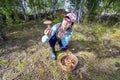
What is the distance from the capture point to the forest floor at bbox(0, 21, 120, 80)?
264cm

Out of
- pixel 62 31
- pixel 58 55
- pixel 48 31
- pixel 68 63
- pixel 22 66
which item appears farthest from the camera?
pixel 58 55

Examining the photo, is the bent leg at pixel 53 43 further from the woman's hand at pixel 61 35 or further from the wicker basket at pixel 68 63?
the wicker basket at pixel 68 63

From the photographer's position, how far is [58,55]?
9.87 ft

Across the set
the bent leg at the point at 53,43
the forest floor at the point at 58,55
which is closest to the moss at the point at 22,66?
the forest floor at the point at 58,55

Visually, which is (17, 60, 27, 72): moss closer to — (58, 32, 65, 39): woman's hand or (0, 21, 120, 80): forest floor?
(0, 21, 120, 80): forest floor

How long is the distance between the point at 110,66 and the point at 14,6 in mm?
2665

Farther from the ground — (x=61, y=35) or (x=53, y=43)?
(x=61, y=35)

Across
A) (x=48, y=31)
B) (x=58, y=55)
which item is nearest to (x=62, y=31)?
(x=48, y=31)

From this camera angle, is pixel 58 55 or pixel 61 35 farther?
pixel 58 55

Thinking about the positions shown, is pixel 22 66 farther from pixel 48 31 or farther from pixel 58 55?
pixel 48 31

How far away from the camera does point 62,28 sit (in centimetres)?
235

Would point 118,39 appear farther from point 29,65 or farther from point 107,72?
point 29,65

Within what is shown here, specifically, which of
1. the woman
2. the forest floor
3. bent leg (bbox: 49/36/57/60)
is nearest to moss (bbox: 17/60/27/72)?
the forest floor

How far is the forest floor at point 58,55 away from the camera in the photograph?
264 centimetres
